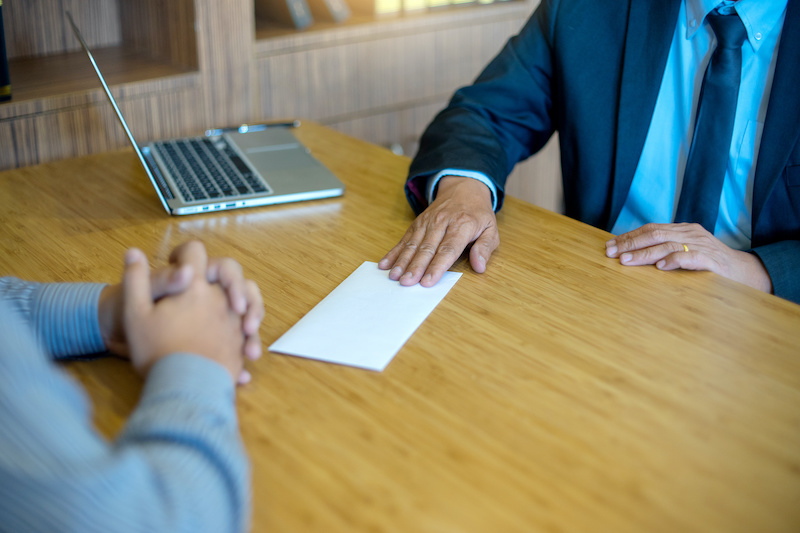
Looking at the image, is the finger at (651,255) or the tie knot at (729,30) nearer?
the finger at (651,255)

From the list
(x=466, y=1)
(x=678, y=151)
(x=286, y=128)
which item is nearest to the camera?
(x=678, y=151)

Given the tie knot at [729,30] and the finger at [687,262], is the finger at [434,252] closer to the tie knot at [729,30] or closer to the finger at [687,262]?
the finger at [687,262]

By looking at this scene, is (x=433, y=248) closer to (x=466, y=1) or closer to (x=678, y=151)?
(x=678, y=151)

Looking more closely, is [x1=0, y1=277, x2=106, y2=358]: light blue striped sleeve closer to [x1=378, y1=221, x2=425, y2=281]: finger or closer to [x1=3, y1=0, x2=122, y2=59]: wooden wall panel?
[x1=378, y1=221, x2=425, y2=281]: finger

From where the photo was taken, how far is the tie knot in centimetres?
113

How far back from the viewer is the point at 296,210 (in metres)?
1.16

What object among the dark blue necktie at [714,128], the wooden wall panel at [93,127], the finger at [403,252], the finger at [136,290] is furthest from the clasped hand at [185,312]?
the dark blue necktie at [714,128]

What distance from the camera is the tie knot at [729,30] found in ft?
3.70

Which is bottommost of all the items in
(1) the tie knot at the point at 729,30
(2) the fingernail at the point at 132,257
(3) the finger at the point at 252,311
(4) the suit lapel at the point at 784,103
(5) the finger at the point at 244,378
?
(5) the finger at the point at 244,378

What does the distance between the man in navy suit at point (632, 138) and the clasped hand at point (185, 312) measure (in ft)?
0.88

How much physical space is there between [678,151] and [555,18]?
1.07 ft

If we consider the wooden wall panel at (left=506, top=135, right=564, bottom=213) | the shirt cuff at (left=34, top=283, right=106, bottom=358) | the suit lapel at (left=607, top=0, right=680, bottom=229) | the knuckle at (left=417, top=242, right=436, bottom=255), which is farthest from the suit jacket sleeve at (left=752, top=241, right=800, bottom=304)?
the wooden wall panel at (left=506, top=135, right=564, bottom=213)

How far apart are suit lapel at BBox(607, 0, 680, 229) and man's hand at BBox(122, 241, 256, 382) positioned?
833 mm

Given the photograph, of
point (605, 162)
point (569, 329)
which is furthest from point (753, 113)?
point (569, 329)
